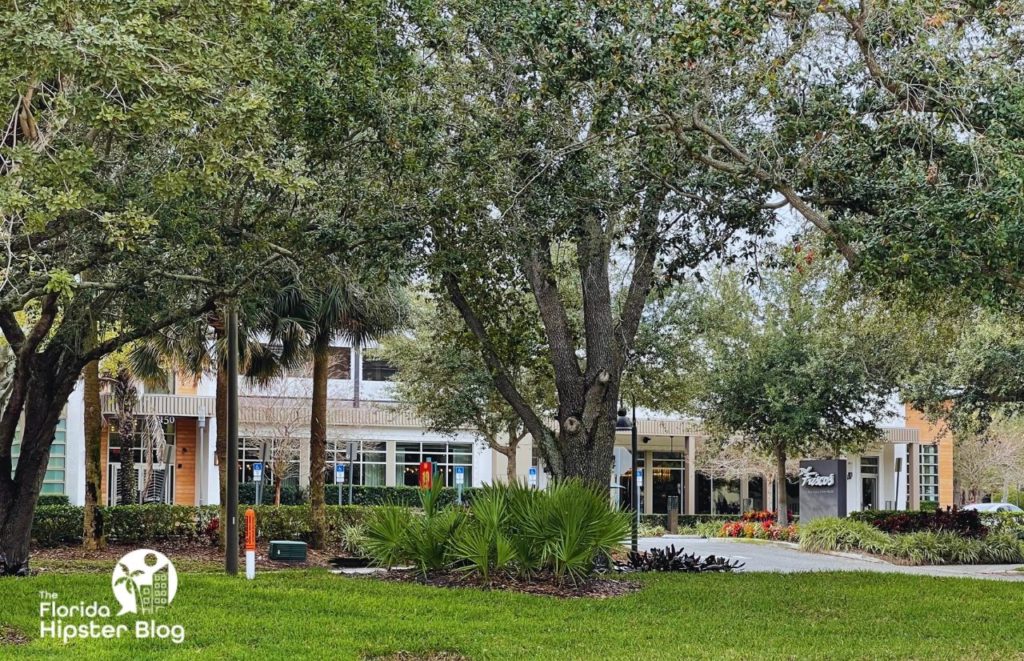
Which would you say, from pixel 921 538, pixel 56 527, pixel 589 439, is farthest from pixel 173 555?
pixel 921 538

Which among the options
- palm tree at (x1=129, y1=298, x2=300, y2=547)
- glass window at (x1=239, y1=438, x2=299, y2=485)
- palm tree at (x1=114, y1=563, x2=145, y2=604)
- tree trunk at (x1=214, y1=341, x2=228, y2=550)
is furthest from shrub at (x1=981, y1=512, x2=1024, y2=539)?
glass window at (x1=239, y1=438, x2=299, y2=485)

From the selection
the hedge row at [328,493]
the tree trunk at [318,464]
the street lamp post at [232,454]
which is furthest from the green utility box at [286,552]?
the hedge row at [328,493]

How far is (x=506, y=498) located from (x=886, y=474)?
40998 mm

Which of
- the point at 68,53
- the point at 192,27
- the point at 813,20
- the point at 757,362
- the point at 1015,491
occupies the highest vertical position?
the point at 813,20

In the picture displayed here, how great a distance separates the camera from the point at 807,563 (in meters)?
25.3

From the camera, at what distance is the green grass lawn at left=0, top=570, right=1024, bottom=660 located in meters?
11.0

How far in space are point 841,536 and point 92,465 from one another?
54.5 ft

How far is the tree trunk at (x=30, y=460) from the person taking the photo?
16016 mm

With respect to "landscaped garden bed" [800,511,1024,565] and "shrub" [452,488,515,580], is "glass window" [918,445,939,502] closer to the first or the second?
"landscaped garden bed" [800,511,1024,565]

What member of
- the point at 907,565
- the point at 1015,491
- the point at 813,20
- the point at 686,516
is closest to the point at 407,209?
the point at 813,20

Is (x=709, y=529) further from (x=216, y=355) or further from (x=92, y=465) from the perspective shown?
(x=92, y=465)

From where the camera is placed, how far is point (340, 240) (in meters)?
15.3

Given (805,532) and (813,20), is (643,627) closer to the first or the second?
(813,20)

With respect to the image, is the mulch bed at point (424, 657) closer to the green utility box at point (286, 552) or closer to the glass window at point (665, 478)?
the green utility box at point (286, 552)
